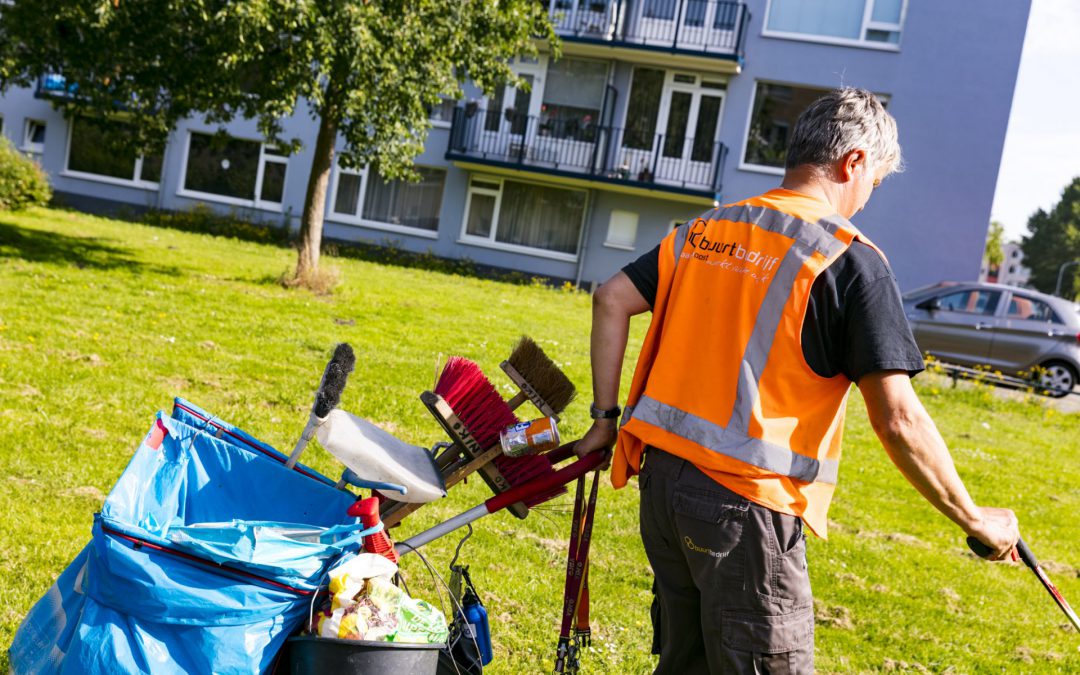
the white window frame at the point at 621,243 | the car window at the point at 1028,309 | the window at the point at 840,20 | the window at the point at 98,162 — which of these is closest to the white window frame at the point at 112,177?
the window at the point at 98,162

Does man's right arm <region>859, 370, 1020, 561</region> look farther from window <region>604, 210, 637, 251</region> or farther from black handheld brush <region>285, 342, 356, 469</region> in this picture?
window <region>604, 210, 637, 251</region>

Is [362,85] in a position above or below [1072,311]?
above

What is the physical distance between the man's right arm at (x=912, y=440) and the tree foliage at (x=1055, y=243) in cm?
8548

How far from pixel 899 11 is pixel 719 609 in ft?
76.0

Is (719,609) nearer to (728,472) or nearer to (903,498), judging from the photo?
(728,472)

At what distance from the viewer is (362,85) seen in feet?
40.3

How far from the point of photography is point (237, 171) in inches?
1057

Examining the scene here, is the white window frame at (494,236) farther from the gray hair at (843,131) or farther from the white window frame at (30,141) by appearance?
the gray hair at (843,131)

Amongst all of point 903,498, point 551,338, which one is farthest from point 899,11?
point 903,498

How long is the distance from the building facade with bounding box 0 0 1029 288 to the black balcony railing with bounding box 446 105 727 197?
0.05 m

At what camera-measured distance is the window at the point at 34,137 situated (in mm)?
27952

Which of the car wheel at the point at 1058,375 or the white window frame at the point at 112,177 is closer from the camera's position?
the car wheel at the point at 1058,375

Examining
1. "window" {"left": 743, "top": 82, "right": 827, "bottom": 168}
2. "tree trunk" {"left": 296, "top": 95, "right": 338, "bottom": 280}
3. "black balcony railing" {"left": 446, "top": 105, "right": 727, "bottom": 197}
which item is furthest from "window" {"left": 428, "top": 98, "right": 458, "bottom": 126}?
"tree trunk" {"left": 296, "top": 95, "right": 338, "bottom": 280}

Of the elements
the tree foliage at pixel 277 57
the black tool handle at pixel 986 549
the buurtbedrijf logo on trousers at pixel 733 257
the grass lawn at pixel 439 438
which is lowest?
the grass lawn at pixel 439 438
